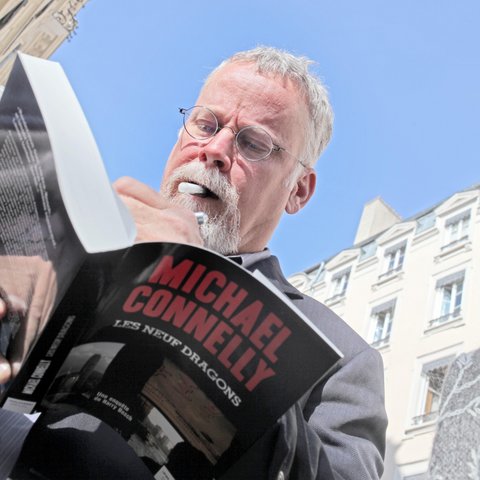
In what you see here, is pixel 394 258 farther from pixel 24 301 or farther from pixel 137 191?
pixel 24 301

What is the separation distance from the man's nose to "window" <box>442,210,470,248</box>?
18.6 meters

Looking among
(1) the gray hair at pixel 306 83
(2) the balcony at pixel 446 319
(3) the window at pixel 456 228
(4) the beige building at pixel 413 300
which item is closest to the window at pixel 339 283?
(4) the beige building at pixel 413 300

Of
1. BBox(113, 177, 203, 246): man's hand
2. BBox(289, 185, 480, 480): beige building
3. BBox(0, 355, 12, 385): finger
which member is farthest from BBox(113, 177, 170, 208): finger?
BBox(289, 185, 480, 480): beige building

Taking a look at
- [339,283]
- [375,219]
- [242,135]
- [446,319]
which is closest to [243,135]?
[242,135]

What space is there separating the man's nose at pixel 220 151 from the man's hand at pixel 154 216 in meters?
0.64

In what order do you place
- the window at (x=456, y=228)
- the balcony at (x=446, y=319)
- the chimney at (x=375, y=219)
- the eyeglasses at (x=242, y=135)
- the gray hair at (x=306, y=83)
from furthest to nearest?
the chimney at (x=375, y=219) < the window at (x=456, y=228) < the balcony at (x=446, y=319) < the gray hair at (x=306, y=83) < the eyeglasses at (x=242, y=135)

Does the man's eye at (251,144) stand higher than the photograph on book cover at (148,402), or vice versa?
the man's eye at (251,144)

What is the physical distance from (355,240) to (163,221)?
24456mm

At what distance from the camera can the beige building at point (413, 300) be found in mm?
16672

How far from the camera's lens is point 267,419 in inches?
38.4

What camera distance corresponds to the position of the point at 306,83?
2.14 meters

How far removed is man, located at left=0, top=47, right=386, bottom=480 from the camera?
111cm

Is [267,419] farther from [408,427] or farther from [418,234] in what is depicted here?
[418,234]

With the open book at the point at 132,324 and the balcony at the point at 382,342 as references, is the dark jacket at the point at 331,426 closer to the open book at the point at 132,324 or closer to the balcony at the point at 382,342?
the open book at the point at 132,324
